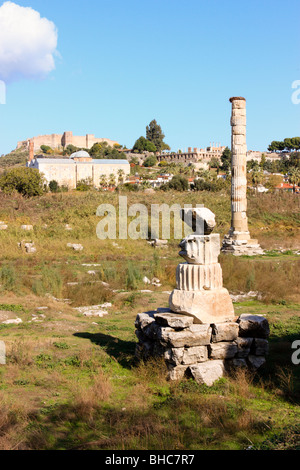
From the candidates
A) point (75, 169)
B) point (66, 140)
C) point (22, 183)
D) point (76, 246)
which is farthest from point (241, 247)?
point (66, 140)

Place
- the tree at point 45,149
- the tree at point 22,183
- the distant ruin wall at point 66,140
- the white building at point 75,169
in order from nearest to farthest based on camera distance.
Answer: the tree at point 22,183 < the white building at point 75,169 < the tree at point 45,149 < the distant ruin wall at point 66,140

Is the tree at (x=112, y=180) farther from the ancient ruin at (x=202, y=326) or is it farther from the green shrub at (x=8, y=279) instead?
the ancient ruin at (x=202, y=326)

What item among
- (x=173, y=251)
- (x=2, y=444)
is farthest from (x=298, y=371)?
(x=173, y=251)

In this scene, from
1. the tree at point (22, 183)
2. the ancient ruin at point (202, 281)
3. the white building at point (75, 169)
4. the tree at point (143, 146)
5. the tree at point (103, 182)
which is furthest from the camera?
the tree at point (143, 146)

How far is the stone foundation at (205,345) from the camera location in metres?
5.78

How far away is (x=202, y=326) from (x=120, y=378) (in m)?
1.30

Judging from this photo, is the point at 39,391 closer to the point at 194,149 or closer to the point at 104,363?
the point at 104,363

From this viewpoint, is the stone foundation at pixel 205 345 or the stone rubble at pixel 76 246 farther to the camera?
the stone rubble at pixel 76 246

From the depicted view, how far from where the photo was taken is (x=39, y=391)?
5.59 metres

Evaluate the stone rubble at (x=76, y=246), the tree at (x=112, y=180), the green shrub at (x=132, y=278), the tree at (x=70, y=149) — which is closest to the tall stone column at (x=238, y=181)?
the stone rubble at (x=76, y=246)

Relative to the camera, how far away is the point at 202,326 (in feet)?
19.5

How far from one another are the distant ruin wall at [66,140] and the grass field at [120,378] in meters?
109

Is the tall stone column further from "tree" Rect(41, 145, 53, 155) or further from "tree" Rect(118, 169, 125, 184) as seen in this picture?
"tree" Rect(41, 145, 53, 155)
